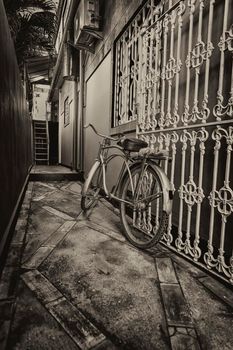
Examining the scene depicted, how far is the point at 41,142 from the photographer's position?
14953mm

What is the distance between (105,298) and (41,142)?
14464 millimetres

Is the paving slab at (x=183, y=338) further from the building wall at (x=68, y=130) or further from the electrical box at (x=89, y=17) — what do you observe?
the building wall at (x=68, y=130)

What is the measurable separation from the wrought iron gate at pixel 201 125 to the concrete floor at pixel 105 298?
0.30 meters

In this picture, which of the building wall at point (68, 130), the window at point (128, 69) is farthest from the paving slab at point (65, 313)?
the building wall at point (68, 130)

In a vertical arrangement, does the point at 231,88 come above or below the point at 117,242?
above

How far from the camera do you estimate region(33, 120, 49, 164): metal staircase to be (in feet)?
45.0

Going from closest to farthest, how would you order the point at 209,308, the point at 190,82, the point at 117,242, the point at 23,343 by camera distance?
the point at 23,343 → the point at 209,308 → the point at 190,82 → the point at 117,242

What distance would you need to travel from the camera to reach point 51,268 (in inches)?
76.8

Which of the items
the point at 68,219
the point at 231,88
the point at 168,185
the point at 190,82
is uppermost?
the point at 190,82

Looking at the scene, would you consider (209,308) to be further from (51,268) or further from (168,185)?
(51,268)

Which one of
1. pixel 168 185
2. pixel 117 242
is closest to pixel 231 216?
pixel 168 185

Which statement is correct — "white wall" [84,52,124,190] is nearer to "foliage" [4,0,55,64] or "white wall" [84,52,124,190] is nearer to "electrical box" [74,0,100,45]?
"electrical box" [74,0,100,45]

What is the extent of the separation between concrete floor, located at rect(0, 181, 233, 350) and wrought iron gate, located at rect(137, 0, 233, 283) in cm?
30

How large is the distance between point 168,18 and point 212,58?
0.78 m
